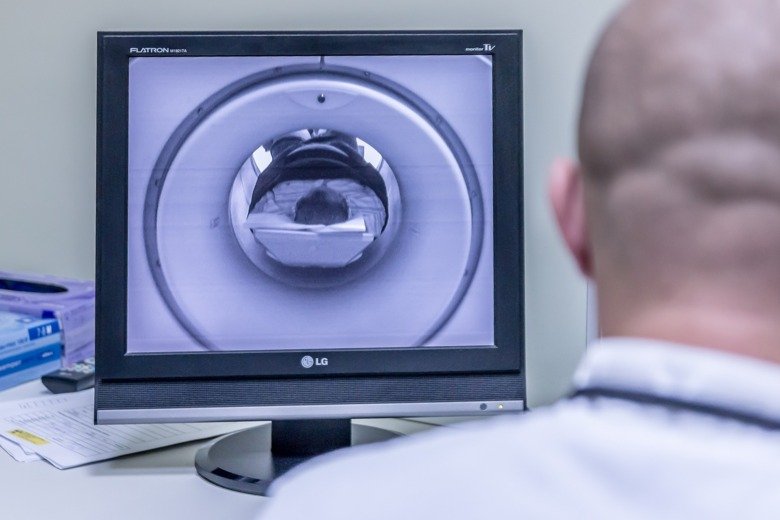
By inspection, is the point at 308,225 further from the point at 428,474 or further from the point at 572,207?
the point at 428,474

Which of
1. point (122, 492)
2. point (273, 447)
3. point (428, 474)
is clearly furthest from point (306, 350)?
point (428, 474)

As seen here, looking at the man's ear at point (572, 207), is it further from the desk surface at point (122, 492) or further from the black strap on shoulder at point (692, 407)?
the desk surface at point (122, 492)

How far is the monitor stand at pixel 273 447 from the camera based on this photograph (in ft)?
3.80

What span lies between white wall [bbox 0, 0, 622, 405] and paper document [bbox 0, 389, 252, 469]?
1.07 ft

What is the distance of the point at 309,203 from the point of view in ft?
3.92

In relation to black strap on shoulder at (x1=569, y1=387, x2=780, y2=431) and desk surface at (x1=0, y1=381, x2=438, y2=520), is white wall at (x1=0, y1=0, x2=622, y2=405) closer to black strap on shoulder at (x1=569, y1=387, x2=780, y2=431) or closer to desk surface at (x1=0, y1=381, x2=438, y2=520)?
desk surface at (x1=0, y1=381, x2=438, y2=520)

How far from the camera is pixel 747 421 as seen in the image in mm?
498

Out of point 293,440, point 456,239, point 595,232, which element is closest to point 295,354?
point 293,440

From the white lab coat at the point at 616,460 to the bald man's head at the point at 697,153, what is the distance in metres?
0.05

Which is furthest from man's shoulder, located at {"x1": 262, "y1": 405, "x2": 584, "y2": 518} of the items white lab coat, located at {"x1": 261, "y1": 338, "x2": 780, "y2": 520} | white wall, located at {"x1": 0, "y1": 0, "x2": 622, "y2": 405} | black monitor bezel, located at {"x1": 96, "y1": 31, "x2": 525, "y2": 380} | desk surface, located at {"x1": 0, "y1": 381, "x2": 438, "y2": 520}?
white wall, located at {"x1": 0, "y1": 0, "x2": 622, "y2": 405}

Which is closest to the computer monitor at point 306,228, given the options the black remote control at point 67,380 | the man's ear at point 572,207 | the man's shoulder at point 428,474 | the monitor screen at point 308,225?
the monitor screen at point 308,225

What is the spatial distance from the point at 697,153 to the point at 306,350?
2.33 feet

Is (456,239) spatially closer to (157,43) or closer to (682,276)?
(157,43)

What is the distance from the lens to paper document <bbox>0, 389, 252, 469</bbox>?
121 cm
